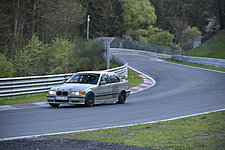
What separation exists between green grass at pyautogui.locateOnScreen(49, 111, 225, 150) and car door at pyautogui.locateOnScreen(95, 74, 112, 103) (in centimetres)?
498

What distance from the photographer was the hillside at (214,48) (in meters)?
46.8

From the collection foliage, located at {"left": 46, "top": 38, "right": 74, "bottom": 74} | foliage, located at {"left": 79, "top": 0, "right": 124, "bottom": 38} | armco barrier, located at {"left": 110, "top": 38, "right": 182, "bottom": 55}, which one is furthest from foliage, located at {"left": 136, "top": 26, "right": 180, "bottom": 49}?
foliage, located at {"left": 46, "top": 38, "right": 74, "bottom": 74}

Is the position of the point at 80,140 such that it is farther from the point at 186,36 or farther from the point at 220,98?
the point at 186,36

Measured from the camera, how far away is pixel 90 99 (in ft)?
46.4

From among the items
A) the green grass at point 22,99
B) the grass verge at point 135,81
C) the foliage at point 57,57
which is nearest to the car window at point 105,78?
the green grass at point 22,99

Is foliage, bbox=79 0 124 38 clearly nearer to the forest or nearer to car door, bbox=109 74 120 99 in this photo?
the forest

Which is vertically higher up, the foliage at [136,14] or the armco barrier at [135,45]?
the foliage at [136,14]

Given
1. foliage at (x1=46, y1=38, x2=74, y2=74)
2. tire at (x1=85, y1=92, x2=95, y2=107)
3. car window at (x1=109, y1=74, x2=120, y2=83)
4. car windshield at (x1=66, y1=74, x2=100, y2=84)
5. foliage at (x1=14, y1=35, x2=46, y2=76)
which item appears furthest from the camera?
foliage at (x1=46, y1=38, x2=74, y2=74)

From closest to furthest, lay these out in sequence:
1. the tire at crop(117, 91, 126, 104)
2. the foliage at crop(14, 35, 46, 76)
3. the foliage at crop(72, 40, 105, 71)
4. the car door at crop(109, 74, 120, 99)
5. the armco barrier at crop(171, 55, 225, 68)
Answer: the car door at crop(109, 74, 120, 99), the tire at crop(117, 91, 126, 104), the foliage at crop(14, 35, 46, 76), the foliage at crop(72, 40, 105, 71), the armco barrier at crop(171, 55, 225, 68)

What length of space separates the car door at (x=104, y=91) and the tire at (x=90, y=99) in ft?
0.91

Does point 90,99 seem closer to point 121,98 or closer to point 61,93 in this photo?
point 61,93

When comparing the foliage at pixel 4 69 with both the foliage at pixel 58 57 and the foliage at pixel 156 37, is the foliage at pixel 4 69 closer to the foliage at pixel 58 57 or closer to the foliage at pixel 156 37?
the foliage at pixel 58 57

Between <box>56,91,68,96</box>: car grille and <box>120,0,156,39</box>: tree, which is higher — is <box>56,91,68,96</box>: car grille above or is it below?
below

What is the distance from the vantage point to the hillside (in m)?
46.8
